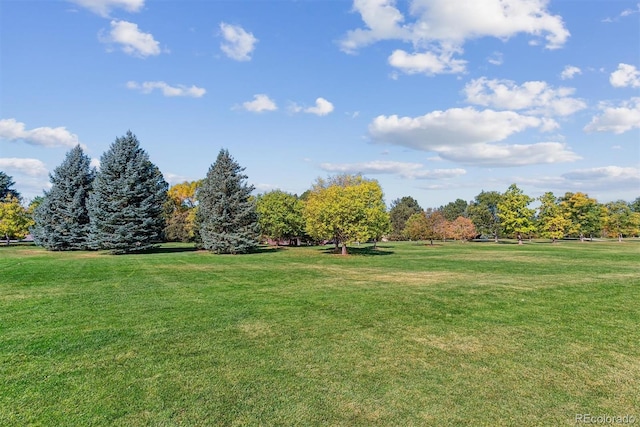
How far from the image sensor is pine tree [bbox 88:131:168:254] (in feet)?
107

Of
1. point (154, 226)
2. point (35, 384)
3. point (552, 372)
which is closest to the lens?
point (35, 384)

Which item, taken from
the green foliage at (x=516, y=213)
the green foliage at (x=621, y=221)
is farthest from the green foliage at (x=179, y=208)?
the green foliage at (x=621, y=221)

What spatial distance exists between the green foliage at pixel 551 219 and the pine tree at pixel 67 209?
60.2 m

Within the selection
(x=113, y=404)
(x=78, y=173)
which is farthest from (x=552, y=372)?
(x=78, y=173)

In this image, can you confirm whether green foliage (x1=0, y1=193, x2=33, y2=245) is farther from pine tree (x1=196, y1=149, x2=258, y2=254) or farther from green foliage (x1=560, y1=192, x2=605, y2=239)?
green foliage (x1=560, y1=192, x2=605, y2=239)

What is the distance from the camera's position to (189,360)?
6.15m

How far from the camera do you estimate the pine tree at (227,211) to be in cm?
3350

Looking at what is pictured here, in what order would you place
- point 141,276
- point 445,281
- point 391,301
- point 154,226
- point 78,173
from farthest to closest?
point 78,173
point 154,226
point 141,276
point 445,281
point 391,301

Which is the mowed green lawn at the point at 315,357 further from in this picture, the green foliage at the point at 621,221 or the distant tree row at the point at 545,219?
the green foliage at the point at 621,221

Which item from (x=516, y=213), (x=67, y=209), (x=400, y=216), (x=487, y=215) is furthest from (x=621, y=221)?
(x=67, y=209)

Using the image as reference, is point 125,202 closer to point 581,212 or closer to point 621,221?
point 581,212

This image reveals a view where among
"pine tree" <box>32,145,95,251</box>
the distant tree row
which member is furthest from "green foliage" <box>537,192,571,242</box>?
"pine tree" <box>32,145,95,251</box>

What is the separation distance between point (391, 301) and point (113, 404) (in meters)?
8.00

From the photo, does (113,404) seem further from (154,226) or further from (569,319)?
(154,226)
